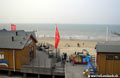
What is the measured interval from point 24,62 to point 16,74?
177 centimetres

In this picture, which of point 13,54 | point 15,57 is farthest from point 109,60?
point 13,54

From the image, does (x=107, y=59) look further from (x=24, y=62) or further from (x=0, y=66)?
(x=0, y=66)

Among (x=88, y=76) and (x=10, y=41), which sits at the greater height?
(x=10, y=41)

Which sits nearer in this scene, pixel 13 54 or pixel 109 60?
pixel 109 60

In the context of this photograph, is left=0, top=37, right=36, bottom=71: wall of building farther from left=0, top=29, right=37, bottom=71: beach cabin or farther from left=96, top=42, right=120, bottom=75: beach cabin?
left=96, top=42, right=120, bottom=75: beach cabin

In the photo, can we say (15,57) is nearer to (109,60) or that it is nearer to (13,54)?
(13,54)

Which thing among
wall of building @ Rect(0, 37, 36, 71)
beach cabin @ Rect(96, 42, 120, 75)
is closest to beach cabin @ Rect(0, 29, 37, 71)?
wall of building @ Rect(0, 37, 36, 71)

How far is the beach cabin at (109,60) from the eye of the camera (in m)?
13.1

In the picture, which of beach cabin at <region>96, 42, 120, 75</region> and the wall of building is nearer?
beach cabin at <region>96, 42, 120, 75</region>

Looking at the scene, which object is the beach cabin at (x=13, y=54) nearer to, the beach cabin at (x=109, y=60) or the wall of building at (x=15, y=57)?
the wall of building at (x=15, y=57)

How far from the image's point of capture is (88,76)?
12.9 metres

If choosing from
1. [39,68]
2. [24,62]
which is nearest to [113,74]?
[39,68]

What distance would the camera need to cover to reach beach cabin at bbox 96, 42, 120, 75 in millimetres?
13125

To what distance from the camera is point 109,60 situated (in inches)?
523
